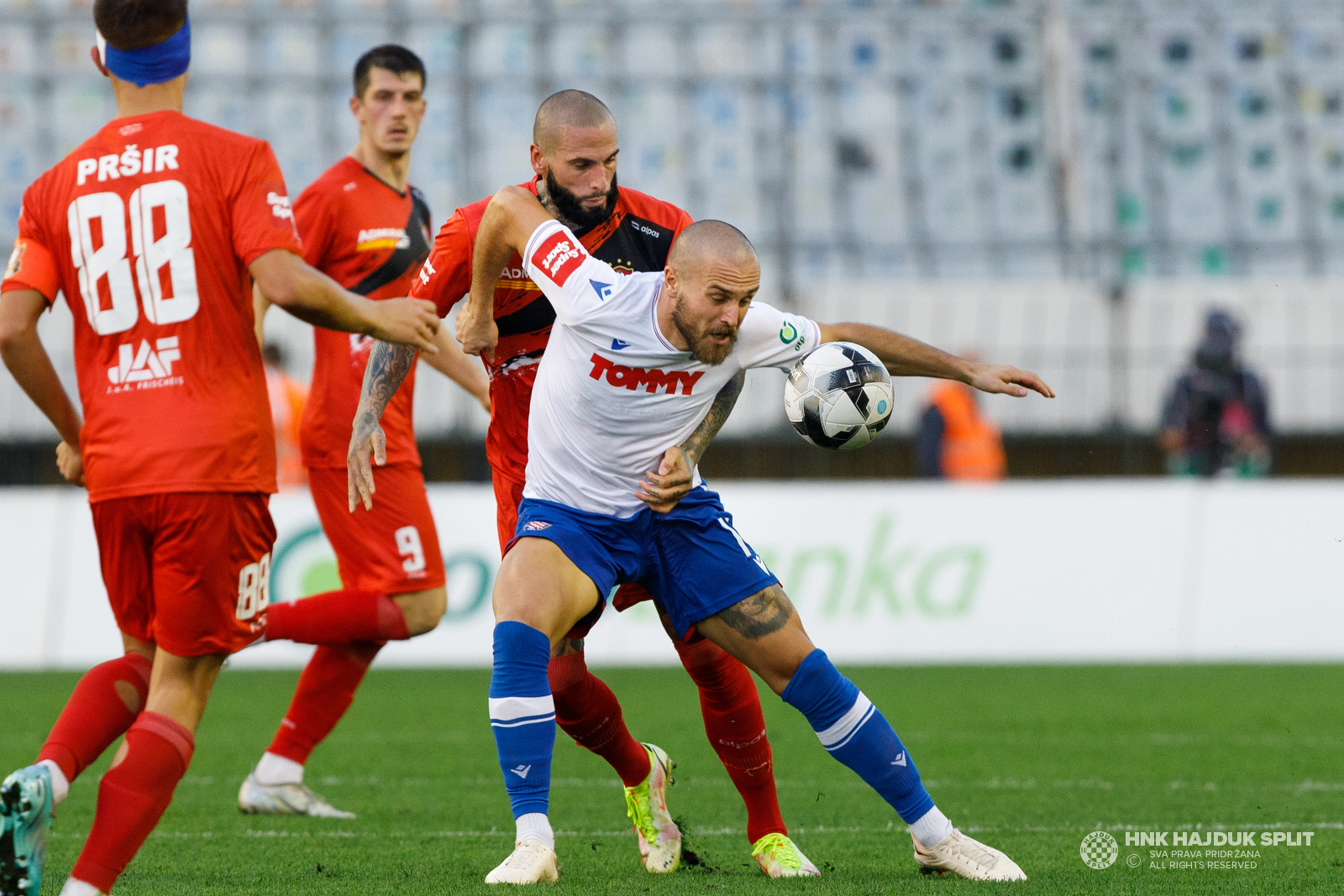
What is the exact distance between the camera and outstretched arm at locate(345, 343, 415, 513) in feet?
15.8

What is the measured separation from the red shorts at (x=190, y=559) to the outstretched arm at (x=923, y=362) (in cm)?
173

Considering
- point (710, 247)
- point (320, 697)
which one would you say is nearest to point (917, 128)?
point (320, 697)

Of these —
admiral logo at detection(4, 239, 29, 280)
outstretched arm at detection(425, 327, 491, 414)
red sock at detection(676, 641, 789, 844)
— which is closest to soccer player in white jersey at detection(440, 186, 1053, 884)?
red sock at detection(676, 641, 789, 844)

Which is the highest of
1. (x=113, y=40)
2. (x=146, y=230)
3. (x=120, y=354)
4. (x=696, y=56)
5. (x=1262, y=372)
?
(x=696, y=56)

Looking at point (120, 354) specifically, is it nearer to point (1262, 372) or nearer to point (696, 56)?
point (1262, 372)

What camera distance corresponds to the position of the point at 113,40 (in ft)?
12.9

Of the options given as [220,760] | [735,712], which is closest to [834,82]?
[220,760]

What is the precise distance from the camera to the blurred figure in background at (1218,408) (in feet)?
44.8

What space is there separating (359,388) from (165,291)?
254 centimetres

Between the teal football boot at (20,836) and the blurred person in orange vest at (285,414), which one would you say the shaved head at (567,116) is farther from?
the blurred person in orange vest at (285,414)

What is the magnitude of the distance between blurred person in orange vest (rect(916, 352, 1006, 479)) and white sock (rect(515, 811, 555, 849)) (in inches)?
387

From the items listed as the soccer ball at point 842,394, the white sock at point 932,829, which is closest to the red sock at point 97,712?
the soccer ball at point 842,394

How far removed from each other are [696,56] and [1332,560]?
965 cm

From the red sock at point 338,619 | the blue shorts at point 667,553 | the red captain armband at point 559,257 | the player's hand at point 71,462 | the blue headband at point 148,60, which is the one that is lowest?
the red sock at point 338,619
